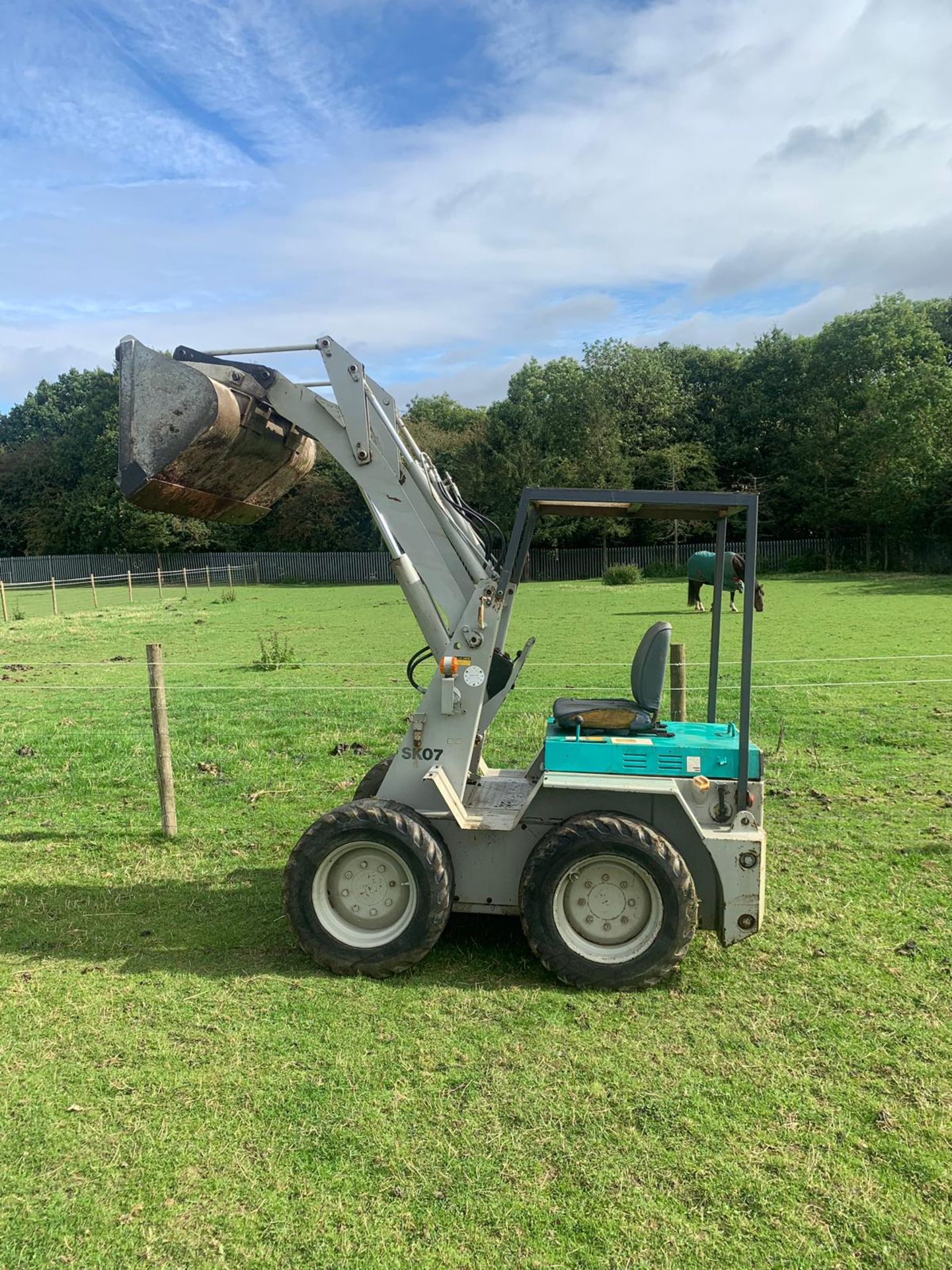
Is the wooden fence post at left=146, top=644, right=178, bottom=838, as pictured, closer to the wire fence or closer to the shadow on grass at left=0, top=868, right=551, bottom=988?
the shadow on grass at left=0, top=868, right=551, bottom=988

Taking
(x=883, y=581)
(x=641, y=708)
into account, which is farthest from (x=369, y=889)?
(x=883, y=581)

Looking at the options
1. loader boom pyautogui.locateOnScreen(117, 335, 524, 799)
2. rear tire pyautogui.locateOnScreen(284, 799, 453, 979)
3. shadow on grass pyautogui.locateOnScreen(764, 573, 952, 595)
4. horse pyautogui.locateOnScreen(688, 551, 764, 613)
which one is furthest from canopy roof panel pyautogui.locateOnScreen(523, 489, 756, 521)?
shadow on grass pyautogui.locateOnScreen(764, 573, 952, 595)

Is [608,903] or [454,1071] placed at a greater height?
[608,903]

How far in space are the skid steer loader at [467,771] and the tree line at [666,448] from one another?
41.0 metres

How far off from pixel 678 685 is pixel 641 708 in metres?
3.03

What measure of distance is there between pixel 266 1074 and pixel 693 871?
7.99ft

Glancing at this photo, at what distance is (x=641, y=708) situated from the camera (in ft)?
18.0

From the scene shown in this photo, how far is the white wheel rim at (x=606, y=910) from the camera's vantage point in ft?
16.3

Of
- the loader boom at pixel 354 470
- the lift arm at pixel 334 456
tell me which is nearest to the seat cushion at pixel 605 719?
the loader boom at pixel 354 470

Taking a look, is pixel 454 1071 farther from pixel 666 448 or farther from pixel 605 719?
pixel 666 448

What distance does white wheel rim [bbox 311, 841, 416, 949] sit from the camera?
17.0 feet

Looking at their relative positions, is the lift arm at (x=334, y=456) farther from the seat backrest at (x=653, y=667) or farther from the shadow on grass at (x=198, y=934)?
the shadow on grass at (x=198, y=934)

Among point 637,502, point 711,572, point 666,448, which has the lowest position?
point 711,572

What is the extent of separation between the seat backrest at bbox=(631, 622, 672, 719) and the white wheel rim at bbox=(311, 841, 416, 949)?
1.70m
